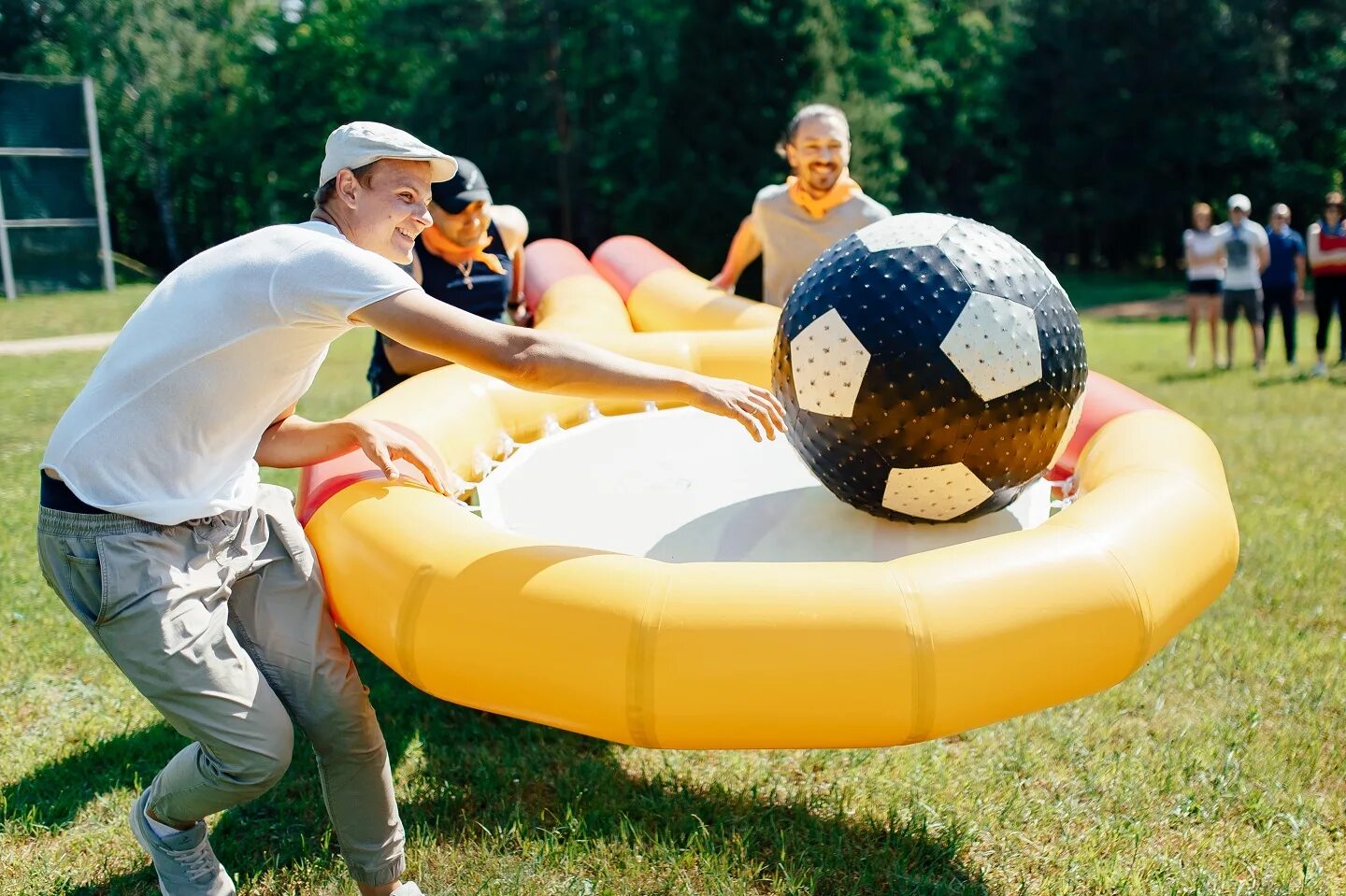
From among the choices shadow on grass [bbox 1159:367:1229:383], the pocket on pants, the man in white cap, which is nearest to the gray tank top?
the man in white cap

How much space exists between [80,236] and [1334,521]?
19674mm

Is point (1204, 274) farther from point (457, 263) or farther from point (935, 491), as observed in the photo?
point (935, 491)

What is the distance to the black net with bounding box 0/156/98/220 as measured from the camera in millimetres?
18109

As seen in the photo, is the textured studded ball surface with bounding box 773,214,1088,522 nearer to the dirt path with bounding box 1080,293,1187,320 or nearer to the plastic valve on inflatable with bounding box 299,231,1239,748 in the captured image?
the plastic valve on inflatable with bounding box 299,231,1239,748

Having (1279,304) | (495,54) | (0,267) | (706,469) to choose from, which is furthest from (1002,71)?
(706,469)

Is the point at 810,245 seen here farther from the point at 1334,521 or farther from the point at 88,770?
the point at 88,770

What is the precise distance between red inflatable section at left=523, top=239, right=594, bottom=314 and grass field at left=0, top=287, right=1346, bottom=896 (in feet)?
8.10

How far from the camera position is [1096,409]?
3.49m

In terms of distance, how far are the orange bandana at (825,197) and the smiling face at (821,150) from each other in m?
0.03

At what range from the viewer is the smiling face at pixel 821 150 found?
462 cm

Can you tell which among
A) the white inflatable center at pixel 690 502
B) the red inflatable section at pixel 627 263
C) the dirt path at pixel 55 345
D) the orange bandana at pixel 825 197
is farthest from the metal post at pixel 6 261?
the white inflatable center at pixel 690 502

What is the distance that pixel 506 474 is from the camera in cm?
338

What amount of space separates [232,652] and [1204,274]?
1001 centimetres

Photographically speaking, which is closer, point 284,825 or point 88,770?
point 284,825
